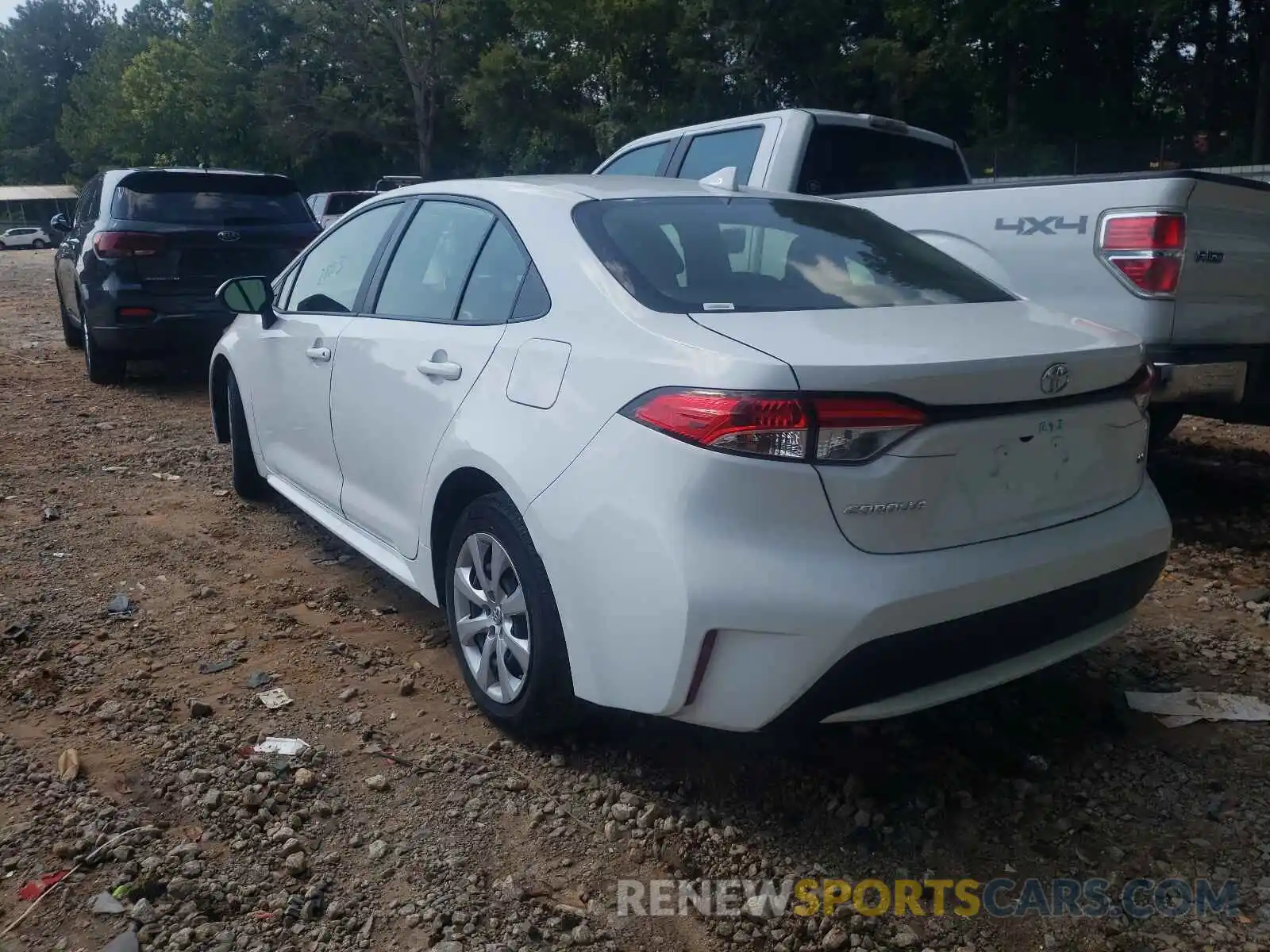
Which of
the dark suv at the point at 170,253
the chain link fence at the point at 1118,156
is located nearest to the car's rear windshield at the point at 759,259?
the dark suv at the point at 170,253

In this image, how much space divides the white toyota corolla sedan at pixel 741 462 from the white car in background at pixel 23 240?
54524mm

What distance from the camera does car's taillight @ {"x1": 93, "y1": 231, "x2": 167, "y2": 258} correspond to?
7703 mm

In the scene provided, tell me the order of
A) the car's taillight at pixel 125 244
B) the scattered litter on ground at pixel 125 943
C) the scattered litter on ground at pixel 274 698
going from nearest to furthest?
the scattered litter on ground at pixel 125 943
the scattered litter on ground at pixel 274 698
the car's taillight at pixel 125 244

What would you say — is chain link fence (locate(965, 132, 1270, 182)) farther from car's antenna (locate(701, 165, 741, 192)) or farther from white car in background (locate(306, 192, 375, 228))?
car's antenna (locate(701, 165, 741, 192))

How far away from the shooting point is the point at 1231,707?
3207 mm

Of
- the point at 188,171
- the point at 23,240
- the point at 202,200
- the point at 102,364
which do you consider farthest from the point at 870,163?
the point at 23,240

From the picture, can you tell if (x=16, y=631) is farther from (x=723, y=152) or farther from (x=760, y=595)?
(x=723, y=152)

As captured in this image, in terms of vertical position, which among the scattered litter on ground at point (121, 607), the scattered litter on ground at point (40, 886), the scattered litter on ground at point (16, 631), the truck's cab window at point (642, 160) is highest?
the truck's cab window at point (642, 160)

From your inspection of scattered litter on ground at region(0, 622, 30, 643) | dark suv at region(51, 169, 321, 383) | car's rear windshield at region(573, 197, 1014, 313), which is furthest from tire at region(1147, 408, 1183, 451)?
dark suv at region(51, 169, 321, 383)

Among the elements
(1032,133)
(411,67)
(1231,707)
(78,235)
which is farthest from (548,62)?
(1231,707)

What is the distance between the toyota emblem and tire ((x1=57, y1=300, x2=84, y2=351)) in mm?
9893

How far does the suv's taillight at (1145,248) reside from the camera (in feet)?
13.3

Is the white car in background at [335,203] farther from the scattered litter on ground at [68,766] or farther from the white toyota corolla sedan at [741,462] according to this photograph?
the scattered litter on ground at [68,766]

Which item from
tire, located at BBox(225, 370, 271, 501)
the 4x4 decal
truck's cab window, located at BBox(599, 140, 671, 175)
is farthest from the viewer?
truck's cab window, located at BBox(599, 140, 671, 175)
